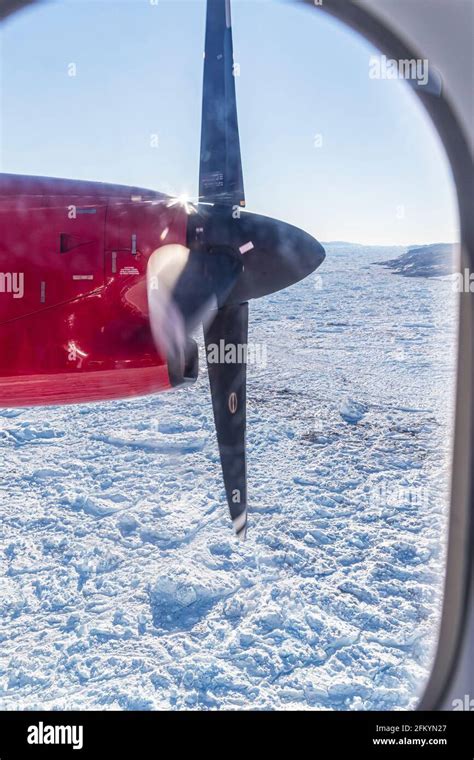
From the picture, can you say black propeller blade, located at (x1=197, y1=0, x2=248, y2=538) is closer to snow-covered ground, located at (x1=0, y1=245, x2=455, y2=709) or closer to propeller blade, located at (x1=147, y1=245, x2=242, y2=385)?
propeller blade, located at (x1=147, y1=245, x2=242, y2=385)

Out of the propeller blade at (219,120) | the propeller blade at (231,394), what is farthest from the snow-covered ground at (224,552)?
the propeller blade at (219,120)

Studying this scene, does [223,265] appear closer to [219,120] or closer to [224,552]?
[219,120]

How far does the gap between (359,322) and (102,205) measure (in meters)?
12.3

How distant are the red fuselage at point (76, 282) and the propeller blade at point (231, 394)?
0.51 meters

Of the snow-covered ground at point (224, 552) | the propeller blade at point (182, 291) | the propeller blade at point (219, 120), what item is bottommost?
the snow-covered ground at point (224, 552)

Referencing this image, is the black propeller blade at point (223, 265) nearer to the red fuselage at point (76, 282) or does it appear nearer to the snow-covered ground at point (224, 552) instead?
the red fuselage at point (76, 282)

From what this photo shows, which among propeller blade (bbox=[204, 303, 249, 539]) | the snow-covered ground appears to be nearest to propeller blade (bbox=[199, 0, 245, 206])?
propeller blade (bbox=[204, 303, 249, 539])

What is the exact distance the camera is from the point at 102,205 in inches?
77.2

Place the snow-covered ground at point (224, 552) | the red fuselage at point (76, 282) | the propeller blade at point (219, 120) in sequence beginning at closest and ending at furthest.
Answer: the red fuselage at point (76, 282) < the propeller blade at point (219, 120) < the snow-covered ground at point (224, 552)

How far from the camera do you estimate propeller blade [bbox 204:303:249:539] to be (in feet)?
7.87

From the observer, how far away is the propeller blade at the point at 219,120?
230 cm

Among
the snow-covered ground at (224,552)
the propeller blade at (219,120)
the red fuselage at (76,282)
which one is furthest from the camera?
the snow-covered ground at (224,552)

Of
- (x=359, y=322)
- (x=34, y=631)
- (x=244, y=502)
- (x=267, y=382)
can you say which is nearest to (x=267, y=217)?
(x=244, y=502)

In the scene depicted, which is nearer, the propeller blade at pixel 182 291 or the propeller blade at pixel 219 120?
the propeller blade at pixel 182 291
